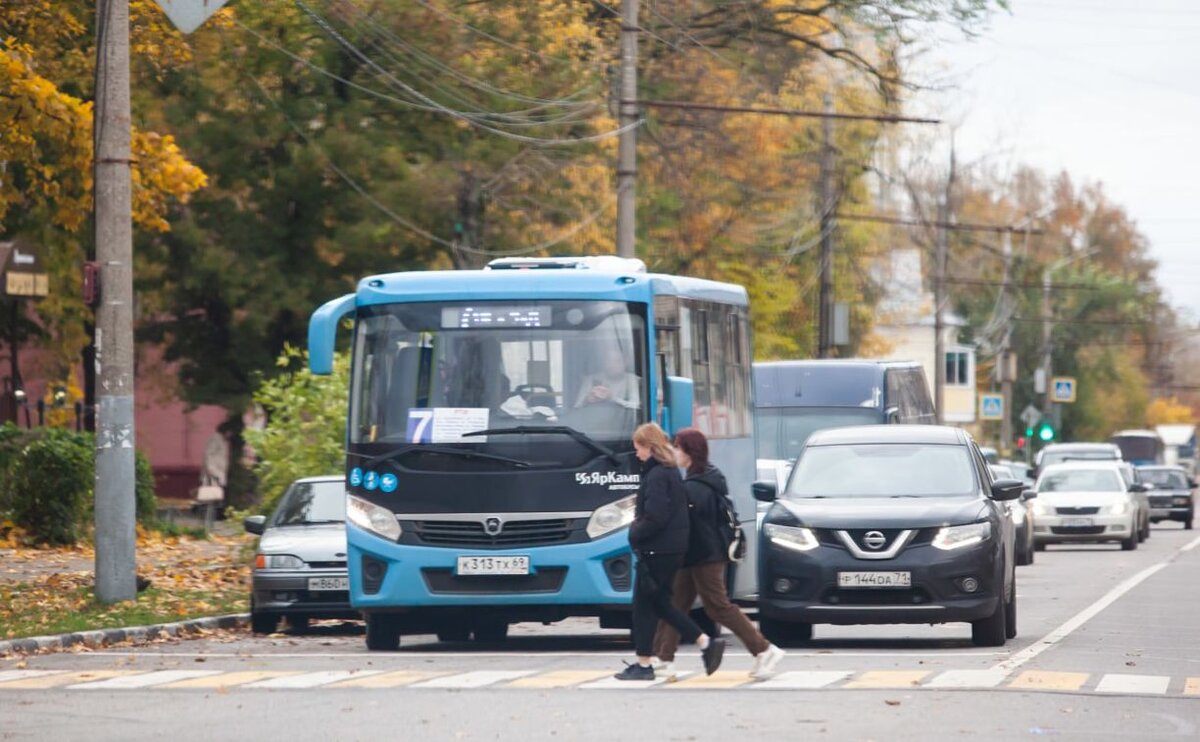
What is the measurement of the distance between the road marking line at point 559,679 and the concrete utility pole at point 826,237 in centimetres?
3030

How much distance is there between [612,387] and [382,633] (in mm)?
2644

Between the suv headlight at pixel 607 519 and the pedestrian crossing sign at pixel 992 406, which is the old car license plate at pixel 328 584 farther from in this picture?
the pedestrian crossing sign at pixel 992 406

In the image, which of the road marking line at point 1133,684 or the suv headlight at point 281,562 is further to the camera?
the suv headlight at point 281,562

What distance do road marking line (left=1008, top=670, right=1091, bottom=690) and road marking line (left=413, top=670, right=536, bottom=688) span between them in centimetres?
315

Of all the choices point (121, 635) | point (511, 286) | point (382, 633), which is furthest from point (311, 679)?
point (121, 635)

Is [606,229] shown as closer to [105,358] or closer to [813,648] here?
[105,358]

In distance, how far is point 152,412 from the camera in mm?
59781

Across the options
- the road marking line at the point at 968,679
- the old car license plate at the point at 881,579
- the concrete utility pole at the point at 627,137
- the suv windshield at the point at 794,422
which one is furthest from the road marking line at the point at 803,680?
the concrete utility pole at the point at 627,137

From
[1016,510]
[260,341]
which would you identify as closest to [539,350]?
[1016,510]

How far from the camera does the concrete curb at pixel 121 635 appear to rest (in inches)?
698

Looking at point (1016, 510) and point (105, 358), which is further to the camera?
point (1016, 510)

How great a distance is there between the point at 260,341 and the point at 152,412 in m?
19.5

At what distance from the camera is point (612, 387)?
17406 millimetres

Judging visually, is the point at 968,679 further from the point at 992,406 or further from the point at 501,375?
the point at 992,406
